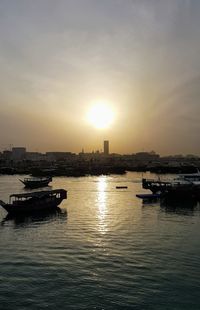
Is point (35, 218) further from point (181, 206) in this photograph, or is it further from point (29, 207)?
point (181, 206)

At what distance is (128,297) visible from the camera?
23.2 meters

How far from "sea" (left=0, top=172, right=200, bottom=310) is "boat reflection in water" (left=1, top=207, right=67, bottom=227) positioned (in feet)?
0.44

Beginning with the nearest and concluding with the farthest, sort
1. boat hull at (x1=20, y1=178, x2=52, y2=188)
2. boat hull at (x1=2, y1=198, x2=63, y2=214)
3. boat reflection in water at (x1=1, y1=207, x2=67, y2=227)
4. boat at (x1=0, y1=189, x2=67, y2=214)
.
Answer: boat reflection in water at (x1=1, y1=207, x2=67, y2=227) → boat hull at (x1=2, y1=198, x2=63, y2=214) → boat at (x1=0, y1=189, x2=67, y2=214) → boat hull at (x1=20, y1=178, x2=52, y2=188)

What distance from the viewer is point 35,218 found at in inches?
2045

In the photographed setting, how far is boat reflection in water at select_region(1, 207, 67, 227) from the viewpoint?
4841 cm

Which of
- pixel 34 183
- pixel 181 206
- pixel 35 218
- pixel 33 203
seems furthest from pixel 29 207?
pixel 34 183

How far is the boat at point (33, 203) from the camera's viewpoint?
2100 inches

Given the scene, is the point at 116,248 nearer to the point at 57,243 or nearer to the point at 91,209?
the point at 57,243

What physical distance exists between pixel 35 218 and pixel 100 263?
23.9 metres

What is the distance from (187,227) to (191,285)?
20.5 meters

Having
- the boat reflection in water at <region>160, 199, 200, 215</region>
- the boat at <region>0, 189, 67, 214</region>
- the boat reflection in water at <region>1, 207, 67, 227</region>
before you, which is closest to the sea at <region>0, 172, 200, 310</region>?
the boat reflection in water at <region>1, 207, 67, 227</region>

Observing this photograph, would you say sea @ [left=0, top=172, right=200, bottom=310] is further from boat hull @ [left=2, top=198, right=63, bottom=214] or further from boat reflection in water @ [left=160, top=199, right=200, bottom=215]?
boat reflection in water @ [left=160, top=199, right=200, bottom=215]

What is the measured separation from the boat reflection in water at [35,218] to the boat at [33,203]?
0.73m

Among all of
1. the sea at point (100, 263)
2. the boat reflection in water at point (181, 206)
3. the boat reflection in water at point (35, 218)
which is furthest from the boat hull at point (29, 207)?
the boat reflection in water at point (181, 206)
